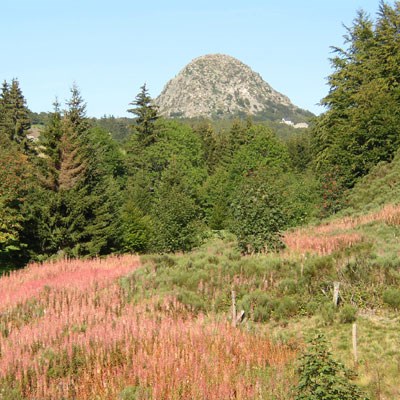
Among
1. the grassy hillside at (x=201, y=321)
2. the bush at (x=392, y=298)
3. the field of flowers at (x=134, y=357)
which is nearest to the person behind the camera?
the field of flowers at (x=134, y=357)

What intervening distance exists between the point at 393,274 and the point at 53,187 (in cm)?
2347

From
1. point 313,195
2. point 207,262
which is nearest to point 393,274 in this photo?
point 207,262

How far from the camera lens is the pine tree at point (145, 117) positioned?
179 ft

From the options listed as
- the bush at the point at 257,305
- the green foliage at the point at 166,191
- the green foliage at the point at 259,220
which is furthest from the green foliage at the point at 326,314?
the green foliage at the point at 166,191

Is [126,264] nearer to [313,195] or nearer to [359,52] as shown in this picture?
[313,195]

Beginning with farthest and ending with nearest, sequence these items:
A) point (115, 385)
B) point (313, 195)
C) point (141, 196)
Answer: point (141, 196) → point (313, 195) → point (115, 385)

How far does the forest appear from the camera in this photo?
7.16m

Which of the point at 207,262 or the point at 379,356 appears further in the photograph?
the point at 207,262

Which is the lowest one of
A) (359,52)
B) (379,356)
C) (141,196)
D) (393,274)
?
(379,356)

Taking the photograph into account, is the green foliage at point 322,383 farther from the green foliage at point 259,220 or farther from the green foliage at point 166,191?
the green foliage at point 166,191

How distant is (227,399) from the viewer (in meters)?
6.21

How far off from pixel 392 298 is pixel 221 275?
556 centimetres

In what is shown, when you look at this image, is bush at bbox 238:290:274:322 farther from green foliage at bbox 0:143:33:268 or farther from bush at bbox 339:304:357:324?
green foliage at bbox 0:143:33:268

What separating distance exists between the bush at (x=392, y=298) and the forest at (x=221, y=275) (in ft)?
0.25
